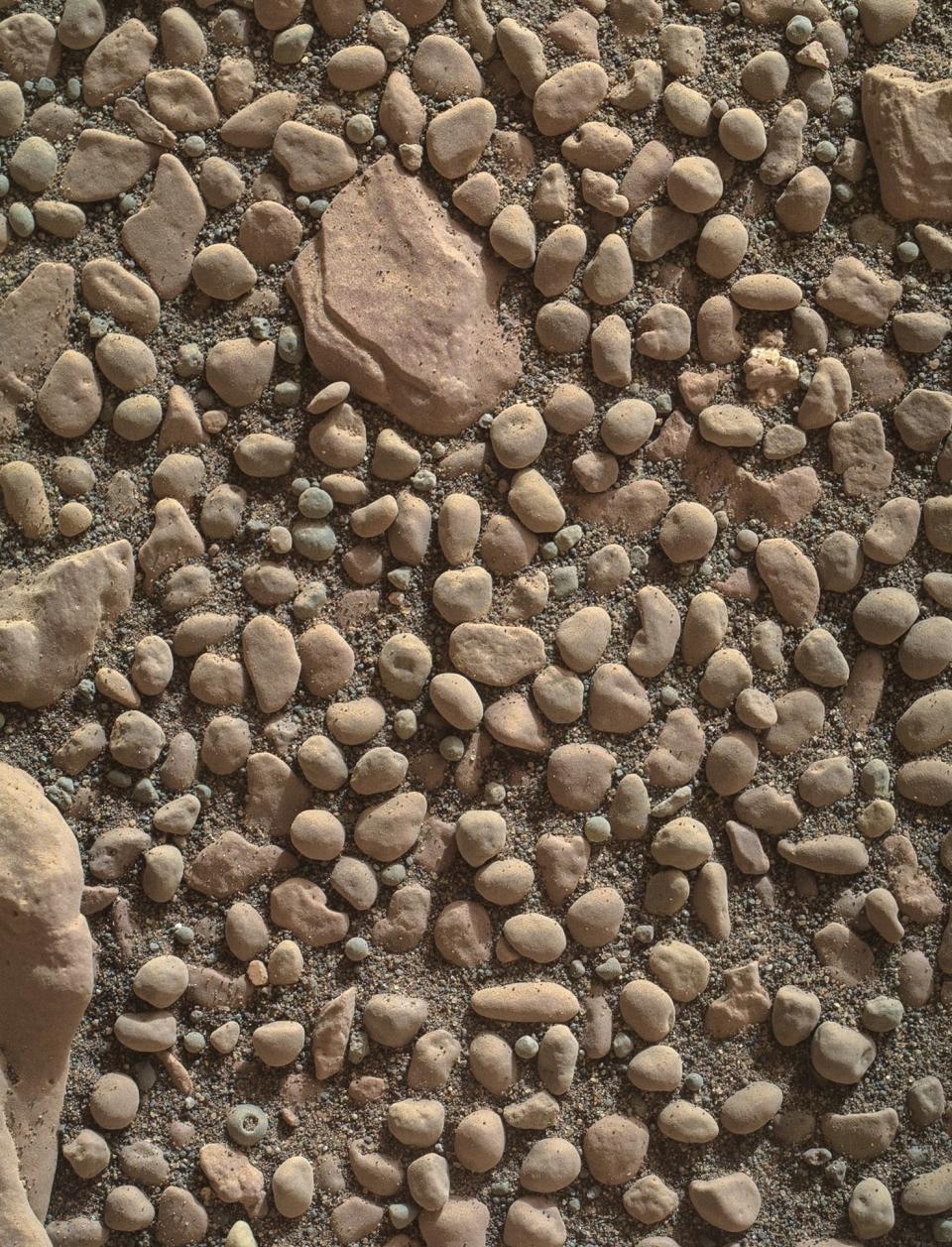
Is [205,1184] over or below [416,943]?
below

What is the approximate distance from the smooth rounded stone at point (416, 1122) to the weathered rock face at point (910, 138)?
0.70m

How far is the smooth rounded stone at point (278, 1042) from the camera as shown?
2.79ft

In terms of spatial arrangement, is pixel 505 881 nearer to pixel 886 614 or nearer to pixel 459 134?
pixel 886 614

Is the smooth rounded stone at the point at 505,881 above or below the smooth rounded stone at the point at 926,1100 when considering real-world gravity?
above

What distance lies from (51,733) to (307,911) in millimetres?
208

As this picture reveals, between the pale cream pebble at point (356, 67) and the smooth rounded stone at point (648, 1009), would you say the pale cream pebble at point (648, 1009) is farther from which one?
the pale cream pebble at point (356, 67)

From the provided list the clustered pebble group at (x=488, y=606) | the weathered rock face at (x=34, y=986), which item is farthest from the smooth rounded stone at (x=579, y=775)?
the weathered rock face at (x=34, y=986)

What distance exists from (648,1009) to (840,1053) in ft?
0.44

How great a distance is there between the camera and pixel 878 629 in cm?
89

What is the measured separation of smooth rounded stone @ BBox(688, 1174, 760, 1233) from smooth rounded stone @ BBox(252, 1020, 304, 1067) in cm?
29

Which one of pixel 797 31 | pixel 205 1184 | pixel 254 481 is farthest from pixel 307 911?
pixel 797 31

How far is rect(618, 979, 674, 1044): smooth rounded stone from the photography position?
0.87 metres

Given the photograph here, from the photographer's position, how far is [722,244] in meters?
0.89

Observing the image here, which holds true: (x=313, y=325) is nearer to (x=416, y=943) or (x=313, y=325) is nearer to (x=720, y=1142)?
(x=416, y=943)
